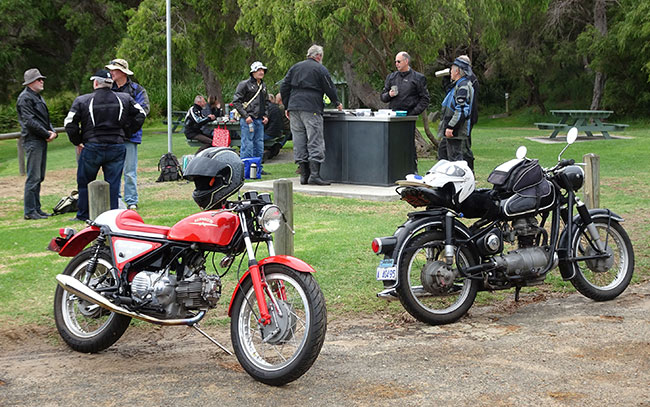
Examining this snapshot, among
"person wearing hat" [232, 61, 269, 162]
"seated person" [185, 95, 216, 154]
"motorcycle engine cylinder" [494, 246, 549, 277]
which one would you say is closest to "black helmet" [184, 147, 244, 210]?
"motorcycle engine cylinder" [494, 246, 549, 277]

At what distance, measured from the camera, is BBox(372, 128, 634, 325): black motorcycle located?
21.5ft

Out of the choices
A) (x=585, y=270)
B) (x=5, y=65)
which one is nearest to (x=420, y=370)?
(x=585, y=270)

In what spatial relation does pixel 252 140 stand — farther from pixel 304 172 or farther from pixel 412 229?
pixel 412 229

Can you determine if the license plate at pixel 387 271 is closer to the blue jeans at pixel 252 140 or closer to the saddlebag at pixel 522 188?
the saddlebag at pixel 522 188

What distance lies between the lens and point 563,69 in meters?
41.3

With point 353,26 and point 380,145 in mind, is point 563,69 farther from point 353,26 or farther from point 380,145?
point 380,145

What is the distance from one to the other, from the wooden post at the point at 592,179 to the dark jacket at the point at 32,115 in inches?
276

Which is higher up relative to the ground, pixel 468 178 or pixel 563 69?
pixel 563 69

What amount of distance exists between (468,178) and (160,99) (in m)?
33.5

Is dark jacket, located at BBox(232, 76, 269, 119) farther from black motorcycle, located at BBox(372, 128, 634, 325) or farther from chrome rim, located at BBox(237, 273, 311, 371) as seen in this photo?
chrome rim, located at BBox(237, 273, 311, 371)

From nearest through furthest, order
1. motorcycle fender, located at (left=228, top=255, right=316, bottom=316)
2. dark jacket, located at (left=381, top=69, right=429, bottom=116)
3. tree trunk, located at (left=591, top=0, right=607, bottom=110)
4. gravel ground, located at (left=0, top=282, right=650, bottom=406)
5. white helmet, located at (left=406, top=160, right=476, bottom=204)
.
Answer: gravel ground, located at (left=0, top=282, right=650, bottom=406) < motorcycle fender, located at (left=228, top=255, right=316, bottom=316) < white helmet, located at (left=406, top=160, right=476, bottom=204) < dark jacket, located at (left=381, top=69, right=429, bottom=116) < tree trunk, located at (left=591, top=0, right=607, bottom=110)

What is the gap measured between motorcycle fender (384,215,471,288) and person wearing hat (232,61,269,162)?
33.7ft

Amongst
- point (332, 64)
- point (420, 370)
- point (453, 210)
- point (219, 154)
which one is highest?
point (332, 64)

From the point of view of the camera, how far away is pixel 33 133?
1239 cm
